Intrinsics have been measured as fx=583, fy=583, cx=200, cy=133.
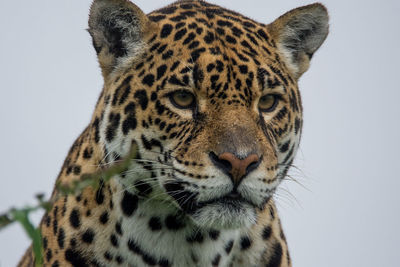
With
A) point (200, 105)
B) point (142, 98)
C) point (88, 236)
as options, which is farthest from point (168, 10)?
point (88, 236)

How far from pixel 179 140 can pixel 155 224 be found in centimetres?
100

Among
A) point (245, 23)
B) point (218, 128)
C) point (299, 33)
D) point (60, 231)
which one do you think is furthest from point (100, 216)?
point (299, 33)

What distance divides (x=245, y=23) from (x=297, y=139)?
4.90 feet

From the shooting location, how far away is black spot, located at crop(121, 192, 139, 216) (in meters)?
6.12

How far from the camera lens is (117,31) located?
257 inches

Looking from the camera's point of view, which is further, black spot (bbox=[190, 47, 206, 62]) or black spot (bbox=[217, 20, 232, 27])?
black spot (bbox=[217, 20, 232, 27])

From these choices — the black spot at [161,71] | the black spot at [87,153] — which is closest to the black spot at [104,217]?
the black spot at [87,153]

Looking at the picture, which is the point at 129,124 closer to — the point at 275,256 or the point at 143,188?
the point at 143,188

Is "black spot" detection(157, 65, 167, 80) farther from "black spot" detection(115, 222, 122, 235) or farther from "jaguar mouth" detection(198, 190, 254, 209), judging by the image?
"black spot" detection(115, 222, 122, 235)

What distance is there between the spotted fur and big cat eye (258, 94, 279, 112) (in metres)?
0.03

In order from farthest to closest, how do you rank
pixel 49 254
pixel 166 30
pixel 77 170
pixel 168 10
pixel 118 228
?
pixel 168 10 < pixel 77 170 < pixel 49 254 < pixel 166 30 < pixel 118 228

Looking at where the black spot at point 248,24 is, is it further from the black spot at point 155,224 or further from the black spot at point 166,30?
the black spot at point 155,224

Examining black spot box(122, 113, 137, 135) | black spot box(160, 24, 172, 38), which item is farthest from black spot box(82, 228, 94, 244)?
black spot box(160, 24, 172, 38)

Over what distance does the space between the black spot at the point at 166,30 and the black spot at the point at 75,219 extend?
7.08 feet
